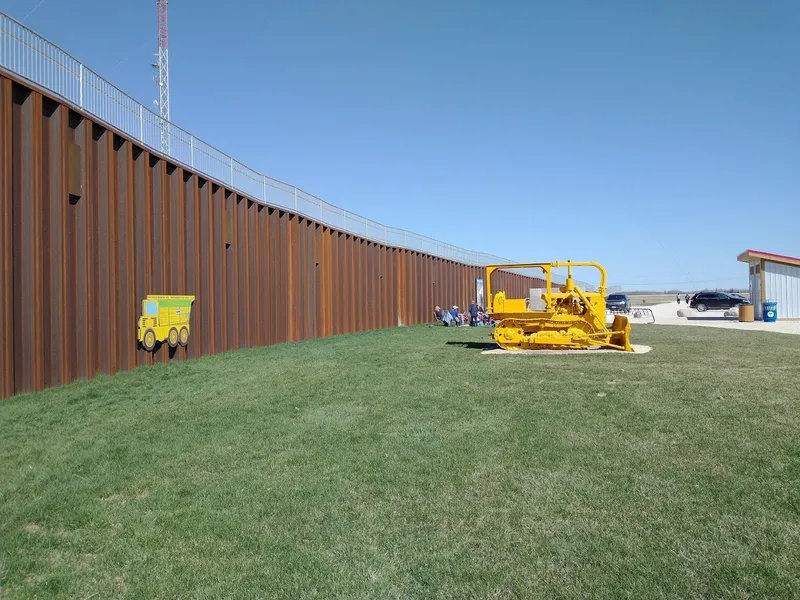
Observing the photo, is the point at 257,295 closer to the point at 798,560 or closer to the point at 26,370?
the point at 26,370

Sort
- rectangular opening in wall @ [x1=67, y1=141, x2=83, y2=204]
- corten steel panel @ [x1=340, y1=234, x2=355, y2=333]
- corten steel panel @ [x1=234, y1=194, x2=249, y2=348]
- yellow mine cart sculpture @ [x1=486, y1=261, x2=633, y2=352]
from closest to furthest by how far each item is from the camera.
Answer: rectangular opening in wall @ [x1=67, y1=141, x2=83, y2=204] < yellow mine cart sculpture @ [x1=486, y1=261, x2=633, y2=352] < corten steel panel @ [x1=234, y1=194, x2=249, y2=348] < corten steel panel @ [x1=340, y1=234, x2=355, y2=333]

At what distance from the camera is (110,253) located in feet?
38.7

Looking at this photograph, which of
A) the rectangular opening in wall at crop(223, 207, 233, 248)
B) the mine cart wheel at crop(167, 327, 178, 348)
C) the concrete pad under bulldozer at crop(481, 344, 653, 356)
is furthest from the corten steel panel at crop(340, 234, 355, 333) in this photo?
the mine cart wheel at crop(167, 327, 178, 348)

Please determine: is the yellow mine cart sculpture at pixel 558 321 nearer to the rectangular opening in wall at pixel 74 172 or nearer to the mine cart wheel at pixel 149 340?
the mine cart wheel at pixel 149 340

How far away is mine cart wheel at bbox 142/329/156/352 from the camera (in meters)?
12.8

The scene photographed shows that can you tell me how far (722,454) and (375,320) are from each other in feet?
79.2

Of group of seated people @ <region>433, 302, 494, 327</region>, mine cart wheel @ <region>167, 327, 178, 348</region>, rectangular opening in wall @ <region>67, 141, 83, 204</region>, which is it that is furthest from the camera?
group of seated people @ <region>433, 302, 494, 327</region>

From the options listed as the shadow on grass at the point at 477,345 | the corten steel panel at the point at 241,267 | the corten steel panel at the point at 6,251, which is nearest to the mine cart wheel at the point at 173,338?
the corten steel panel at the point at 241,267

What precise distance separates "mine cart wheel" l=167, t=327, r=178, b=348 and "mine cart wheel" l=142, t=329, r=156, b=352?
0.65 metres

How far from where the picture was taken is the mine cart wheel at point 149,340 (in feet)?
42.1

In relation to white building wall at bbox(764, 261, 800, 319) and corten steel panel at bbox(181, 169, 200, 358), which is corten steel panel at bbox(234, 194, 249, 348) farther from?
white building wall at bbox(764, 261, 800, 319)

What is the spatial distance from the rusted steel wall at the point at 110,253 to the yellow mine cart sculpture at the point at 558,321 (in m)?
7.40

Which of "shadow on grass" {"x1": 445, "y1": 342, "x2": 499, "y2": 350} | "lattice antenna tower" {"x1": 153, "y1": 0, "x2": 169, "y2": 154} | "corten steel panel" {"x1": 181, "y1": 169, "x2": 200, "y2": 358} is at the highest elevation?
"lattice antenna tower" {"x1": 153, "y1": 0, "x2": 169, "y2": 154}

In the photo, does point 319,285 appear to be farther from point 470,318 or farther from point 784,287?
point 784,287
